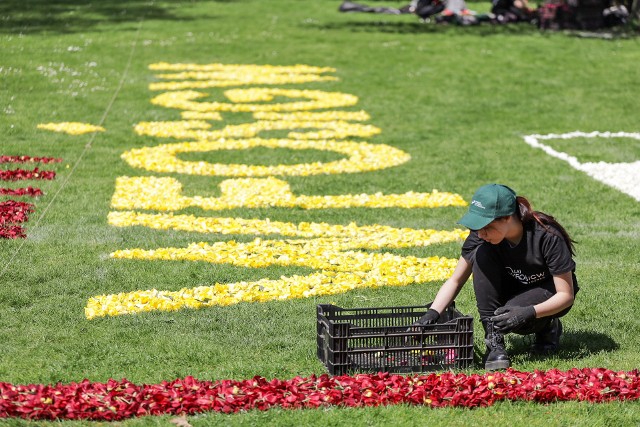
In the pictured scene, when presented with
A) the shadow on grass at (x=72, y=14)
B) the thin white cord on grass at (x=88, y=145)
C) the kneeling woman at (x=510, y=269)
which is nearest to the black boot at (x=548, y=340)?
the kneeling woman at (x=510, y=269)

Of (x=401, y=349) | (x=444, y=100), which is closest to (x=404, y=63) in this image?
(x=444, y=100)

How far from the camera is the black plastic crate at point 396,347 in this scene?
7.71 meters

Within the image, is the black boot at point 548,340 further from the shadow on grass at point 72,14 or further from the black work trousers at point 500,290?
the shadow on grass at point 72,14

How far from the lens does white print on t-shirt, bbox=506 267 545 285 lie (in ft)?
26.6

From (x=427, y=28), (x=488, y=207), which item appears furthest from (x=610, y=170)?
(x=427, y=28)

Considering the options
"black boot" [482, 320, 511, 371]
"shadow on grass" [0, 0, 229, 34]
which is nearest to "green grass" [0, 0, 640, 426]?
"shadow on grass" [0, 0, 229, 34]

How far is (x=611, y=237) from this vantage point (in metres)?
12.9

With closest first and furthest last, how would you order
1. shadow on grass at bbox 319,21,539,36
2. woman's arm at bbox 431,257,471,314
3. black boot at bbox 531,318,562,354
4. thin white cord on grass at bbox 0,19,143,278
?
1. woman's arm at bbox 431,257,471,314
2. black boot at bbox 531,318,562,354
3. thin white cord on grass at bbox 0,19,143,278
4. shadow on grass at bbox 319,21,539,36

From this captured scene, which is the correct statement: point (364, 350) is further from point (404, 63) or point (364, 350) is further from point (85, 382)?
point (404, 63)

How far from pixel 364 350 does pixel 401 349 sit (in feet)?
0.87

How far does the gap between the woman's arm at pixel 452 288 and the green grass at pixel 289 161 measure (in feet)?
2.05

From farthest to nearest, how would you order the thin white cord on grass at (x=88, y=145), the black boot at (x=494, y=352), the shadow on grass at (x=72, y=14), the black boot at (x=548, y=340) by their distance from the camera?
1. the shadow on grass at (x=72, y=14)
2. the thin white cord on grass at (x=88, y=145)
3. the black boot at (x=548, y=340)
4. the black boot at (x=494, y=352)

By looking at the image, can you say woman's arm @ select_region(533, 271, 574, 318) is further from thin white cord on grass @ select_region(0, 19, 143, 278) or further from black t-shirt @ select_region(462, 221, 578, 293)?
thin white cord on grass @ select_region(0, 19, 143, 278)

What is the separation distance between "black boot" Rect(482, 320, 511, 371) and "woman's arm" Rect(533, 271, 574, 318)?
1.13 feet
